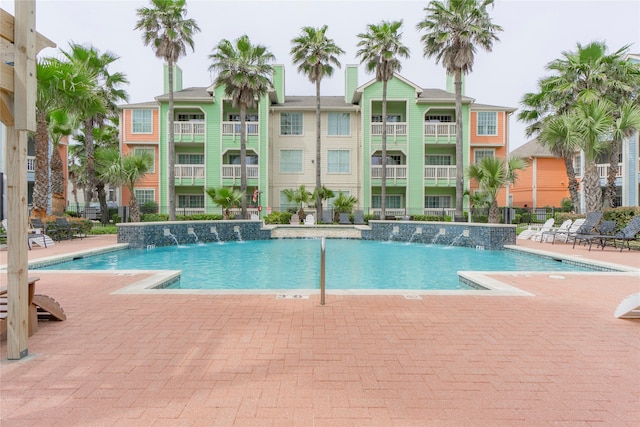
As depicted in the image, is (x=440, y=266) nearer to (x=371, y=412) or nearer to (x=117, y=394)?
(x=371, y=412)

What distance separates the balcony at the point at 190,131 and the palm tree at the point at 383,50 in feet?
41.3

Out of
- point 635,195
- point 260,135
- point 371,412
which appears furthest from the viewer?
point 260,135

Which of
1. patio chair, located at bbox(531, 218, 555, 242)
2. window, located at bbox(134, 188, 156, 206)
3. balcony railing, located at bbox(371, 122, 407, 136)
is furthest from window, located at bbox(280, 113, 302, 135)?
patio chair, located at bbox(531, 218, 555, 242)

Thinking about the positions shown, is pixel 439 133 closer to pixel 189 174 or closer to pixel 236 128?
pixel 236 128

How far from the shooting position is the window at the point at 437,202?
28203 millimetres

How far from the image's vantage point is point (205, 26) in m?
22.8

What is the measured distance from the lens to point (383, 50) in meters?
23.4

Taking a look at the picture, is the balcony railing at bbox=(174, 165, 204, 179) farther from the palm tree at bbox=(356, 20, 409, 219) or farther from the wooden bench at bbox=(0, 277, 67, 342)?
the wooden bench at bbox=(0, 277, 67, 342)

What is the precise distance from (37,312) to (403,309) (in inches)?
183

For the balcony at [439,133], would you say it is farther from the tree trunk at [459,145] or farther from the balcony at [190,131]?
the balcony at [190,131]

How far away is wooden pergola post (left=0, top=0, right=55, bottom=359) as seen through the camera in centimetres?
314

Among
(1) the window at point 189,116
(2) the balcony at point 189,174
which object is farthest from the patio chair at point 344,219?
(1) the window at point 189,116

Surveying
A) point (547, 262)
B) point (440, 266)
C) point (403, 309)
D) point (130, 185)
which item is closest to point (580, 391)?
point (403, 309)

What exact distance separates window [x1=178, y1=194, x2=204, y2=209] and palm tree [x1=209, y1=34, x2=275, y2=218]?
269 inches
